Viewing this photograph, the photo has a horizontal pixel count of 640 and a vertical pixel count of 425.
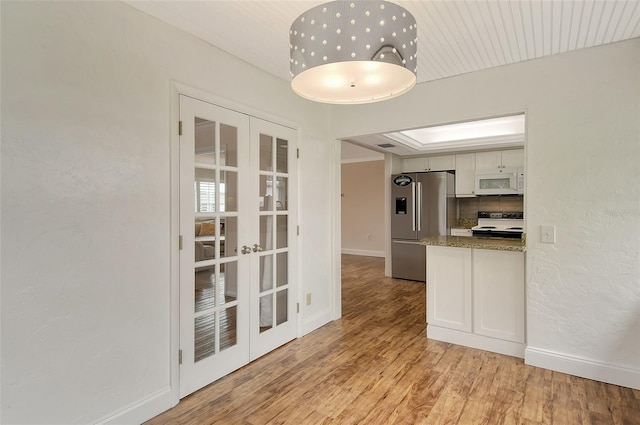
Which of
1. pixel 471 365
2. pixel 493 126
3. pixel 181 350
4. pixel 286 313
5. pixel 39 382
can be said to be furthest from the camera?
pixel 493 126

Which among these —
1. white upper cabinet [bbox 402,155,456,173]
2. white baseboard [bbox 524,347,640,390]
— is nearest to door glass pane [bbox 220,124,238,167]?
white baseboard [bbox 524,347,640,390]

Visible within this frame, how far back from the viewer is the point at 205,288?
8.00 ft

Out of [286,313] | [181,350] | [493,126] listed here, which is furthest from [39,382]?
[493,126]

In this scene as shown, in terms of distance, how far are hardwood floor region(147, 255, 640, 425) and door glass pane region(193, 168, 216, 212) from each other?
4.17 ft

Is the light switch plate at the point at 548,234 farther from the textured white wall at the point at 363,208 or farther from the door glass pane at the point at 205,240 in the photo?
the textured white wall at the point at 363,208

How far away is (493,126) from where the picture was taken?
5047mm

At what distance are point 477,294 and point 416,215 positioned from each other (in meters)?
2.67

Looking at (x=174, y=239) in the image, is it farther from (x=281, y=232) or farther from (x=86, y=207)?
(x=281, y=232)

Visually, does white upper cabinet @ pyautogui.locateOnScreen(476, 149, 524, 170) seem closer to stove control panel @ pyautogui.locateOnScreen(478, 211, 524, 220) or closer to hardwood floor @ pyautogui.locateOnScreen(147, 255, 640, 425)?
stove control panel @ pyautogui.locateOnScreen(478, 211, 524, 220)

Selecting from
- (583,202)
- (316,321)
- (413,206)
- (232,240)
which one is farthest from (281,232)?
(413,206)

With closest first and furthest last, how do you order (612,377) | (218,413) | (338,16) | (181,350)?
1. (338,16)
2. (218,413)
3. (181,350)
4. (612,377)

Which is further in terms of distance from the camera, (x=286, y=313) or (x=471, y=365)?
(x=286, y=313)

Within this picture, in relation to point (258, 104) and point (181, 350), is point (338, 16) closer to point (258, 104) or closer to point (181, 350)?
point (258, 104)

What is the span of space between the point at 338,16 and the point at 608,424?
2634 mm
